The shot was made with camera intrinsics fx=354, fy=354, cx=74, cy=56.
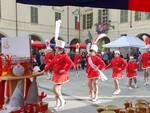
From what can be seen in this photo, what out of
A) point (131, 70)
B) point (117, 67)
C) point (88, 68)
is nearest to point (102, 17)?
point (131, 70)

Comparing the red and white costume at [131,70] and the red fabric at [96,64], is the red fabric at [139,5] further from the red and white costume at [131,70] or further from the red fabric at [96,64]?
the red and white costume at [131,70]

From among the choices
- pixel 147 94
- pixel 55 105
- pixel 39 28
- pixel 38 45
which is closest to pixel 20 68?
pixel 55 105

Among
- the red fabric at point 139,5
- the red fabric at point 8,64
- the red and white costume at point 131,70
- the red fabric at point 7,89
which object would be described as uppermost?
the red fabric at point 139,5

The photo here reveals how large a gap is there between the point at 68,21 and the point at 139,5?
33969 mm

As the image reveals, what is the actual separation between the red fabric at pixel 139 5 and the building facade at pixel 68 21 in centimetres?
2465

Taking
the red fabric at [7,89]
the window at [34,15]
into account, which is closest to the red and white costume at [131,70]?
the red fabric at [7,89]

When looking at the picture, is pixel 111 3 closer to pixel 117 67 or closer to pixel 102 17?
pixel 117 67

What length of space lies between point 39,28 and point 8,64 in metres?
30.1

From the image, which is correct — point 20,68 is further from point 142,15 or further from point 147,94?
point 142,15

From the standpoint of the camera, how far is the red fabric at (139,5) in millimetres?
3535

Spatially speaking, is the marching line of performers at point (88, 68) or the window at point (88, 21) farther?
the window at point (88, 21)

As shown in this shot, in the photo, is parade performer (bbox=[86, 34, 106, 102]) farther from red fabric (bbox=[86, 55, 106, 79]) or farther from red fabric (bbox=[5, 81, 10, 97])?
red fabric (bbox=[5, 81, 10, 97])

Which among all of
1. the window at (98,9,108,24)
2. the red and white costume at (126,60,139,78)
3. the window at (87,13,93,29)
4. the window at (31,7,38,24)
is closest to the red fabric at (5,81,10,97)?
the red and white costume at (126,60,139,78)

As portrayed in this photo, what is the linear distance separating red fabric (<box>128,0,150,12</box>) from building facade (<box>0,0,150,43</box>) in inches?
971
